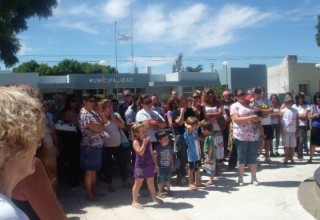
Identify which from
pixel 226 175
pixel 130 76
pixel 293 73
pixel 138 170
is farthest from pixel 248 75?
pixel 138 170

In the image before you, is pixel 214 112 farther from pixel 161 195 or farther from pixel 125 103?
pixel 161 195

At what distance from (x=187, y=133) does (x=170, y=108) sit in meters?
0.99

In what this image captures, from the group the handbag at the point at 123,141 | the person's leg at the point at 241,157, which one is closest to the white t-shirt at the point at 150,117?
the handbag at the point at 123,141

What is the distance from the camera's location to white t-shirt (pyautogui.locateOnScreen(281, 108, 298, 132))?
909 centimetres

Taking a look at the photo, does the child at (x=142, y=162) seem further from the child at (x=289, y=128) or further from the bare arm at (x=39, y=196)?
the child at (x=289, y=128)

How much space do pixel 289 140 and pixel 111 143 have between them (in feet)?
15.2

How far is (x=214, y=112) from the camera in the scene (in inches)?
308

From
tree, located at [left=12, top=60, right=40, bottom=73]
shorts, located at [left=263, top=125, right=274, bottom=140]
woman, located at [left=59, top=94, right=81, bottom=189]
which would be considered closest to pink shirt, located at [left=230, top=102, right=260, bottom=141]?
shorts, located at [left=263, top=125, right=274, bottom=140]

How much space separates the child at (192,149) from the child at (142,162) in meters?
1.07

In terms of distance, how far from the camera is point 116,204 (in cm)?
586

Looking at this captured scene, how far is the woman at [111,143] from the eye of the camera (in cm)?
654

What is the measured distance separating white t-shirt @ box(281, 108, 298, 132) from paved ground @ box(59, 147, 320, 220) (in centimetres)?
194

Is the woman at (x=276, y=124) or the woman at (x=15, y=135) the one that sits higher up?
the woman at (x=15, y=135)

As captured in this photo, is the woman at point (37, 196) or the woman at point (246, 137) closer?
the woman at point (37, 196)
